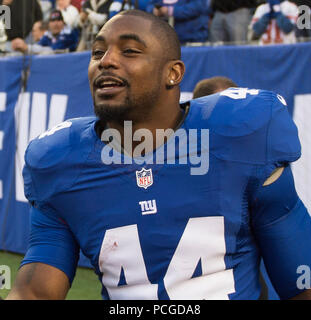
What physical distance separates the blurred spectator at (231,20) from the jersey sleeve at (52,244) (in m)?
3.34

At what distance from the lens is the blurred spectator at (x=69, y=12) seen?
19.5ft

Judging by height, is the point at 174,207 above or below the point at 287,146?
below

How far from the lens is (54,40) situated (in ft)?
20.0

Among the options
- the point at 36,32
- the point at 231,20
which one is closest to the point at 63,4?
the point at 36,32

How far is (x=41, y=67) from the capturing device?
5.81m

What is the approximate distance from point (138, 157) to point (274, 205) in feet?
1.43

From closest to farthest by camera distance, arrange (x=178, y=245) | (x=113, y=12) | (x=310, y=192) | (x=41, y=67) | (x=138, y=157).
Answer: (x=178, y=245)
(x=138, y=157)
(x=310, y=192)
(x=113, y=12)
(x=41, y=67)

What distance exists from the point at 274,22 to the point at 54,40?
2447 millimetres

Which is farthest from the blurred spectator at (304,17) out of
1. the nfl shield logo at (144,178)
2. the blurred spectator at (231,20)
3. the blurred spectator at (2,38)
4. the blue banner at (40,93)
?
the blurred spectator at (2,38)

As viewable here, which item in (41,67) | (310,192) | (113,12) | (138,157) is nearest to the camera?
(138,157)

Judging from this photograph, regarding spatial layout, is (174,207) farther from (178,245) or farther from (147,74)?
(147,74)

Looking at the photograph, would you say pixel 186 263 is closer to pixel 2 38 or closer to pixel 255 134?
pixel 255 134

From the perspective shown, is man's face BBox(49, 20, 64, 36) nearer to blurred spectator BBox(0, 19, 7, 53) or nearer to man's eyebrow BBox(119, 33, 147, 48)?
blurred spectator BBox(0, 19, 7, 53)

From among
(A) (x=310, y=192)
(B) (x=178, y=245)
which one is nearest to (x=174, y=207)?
(B) (x=178, y=245)
